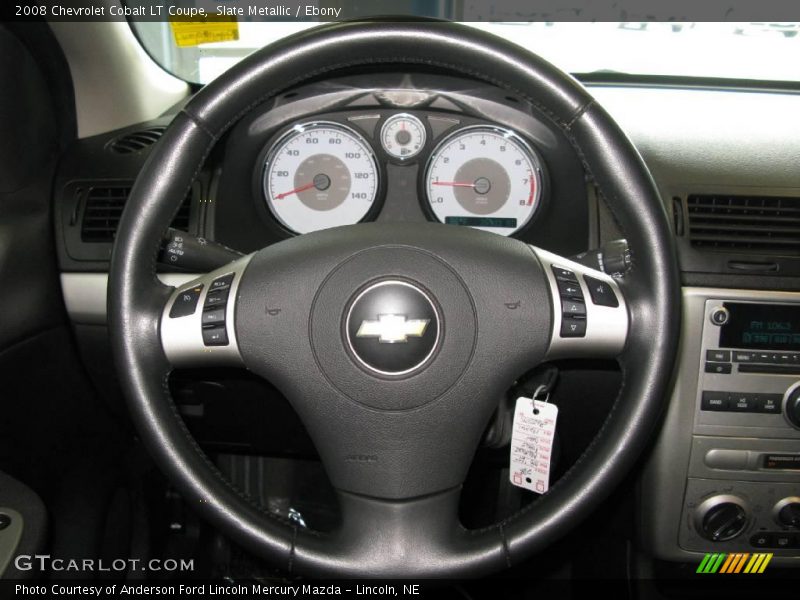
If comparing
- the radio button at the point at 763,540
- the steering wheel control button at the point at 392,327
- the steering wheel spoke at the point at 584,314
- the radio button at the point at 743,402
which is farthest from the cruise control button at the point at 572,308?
the radio button at the point at 763,540

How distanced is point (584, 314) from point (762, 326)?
521 millimetres

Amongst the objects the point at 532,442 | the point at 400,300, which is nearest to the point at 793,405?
the point at 532,442

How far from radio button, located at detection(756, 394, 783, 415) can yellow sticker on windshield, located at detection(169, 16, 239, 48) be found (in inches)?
50.2

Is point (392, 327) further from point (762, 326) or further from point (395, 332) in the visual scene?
point (762, 326)

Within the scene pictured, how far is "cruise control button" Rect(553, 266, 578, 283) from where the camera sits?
3.13 feet

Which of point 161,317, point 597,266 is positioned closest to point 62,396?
point 161,317

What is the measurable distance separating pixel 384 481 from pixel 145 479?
1.03 meters

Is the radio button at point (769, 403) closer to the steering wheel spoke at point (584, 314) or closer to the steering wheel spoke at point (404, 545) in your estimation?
the steering wheel spoke at point (584, 314)

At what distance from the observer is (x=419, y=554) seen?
3.09 feet

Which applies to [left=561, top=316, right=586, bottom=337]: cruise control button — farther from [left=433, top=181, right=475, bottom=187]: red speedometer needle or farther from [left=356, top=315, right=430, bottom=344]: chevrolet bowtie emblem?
[left=433, top=181, right=475, bottom=187]: red speedometer needle

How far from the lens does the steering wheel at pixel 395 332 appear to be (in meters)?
0.90

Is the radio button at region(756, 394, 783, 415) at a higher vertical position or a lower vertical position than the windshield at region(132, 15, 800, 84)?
lower

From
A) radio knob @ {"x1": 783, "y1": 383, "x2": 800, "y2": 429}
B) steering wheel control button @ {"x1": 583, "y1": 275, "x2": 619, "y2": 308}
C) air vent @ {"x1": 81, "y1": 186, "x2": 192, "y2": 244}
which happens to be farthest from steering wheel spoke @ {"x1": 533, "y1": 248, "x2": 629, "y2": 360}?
air vent @ {"x1": 81, "y1": 186, "x2": 192, "y2": 244}

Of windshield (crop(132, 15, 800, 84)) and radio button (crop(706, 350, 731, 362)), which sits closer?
radio button (crop(706, 350, 731, 362))
